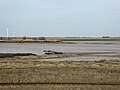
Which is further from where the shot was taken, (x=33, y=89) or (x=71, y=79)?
(x=71, y=79)

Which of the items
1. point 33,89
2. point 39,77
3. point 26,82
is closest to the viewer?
point 33,89

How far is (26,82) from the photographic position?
49.4 ft

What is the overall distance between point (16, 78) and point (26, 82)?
36.0 inches

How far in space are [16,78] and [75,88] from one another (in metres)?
3.53

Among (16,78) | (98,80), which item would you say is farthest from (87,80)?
(16,78)

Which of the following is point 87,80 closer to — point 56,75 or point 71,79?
point 71,79

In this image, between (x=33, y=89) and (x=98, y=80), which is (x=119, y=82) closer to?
(x=98, y=80)

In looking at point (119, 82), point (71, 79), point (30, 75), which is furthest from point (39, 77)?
point (119, 82)

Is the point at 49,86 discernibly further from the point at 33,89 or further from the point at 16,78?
the point at 16,78

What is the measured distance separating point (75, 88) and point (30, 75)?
369 centimetres

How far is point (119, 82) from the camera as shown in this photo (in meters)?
15.2

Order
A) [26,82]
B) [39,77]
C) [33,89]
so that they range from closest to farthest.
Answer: [33,89] < [26,82] < [39,77]

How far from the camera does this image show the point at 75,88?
45.8 ft

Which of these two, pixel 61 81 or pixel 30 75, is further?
pixel 30 75
